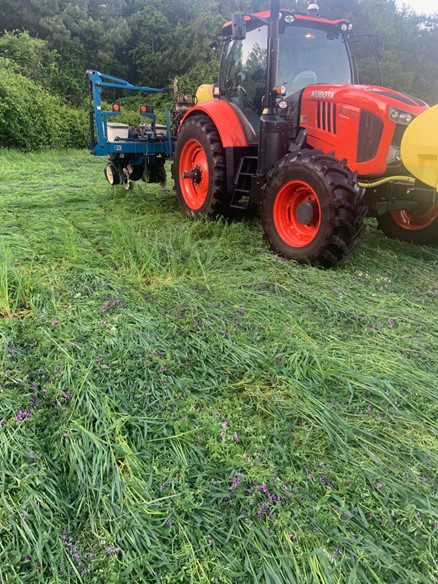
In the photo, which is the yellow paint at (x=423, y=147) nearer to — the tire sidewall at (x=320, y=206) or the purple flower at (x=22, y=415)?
the tire sidewall at (x=320, y=206)

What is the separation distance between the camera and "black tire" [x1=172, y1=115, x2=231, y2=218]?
4.64 meters

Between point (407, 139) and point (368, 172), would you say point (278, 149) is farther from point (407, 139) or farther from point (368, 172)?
point (407, 139)

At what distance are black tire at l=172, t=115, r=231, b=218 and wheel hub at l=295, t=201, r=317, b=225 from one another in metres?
1.16

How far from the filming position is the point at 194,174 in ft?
16.8

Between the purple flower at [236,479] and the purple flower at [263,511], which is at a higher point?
the purple flower at [236,479]

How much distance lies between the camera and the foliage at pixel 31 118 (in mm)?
11195

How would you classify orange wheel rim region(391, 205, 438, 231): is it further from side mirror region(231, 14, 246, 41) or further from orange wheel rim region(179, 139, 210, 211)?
side mirror region(231, 14, 246, 41)

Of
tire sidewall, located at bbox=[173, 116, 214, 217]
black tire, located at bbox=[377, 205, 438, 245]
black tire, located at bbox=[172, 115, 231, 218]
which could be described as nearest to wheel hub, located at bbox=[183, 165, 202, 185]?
black tire, located at bbox=[172, 115, 231, 218]

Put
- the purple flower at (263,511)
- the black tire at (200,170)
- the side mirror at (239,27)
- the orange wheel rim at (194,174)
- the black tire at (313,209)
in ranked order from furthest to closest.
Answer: the orange wheel rim at (194,174) < the black tire at (200,170) < the side mirror at (239,27) < the black tire at (313,209) < the purple flower at (263,511)

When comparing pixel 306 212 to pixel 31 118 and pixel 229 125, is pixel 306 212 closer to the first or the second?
pixel 229 125

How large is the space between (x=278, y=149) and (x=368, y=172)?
2.71 feet

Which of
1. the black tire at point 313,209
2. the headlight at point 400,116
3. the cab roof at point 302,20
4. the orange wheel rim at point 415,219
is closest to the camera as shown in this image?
the black tire at point 313,209

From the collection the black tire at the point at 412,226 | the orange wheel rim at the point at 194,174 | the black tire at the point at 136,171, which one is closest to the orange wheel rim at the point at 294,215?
the orange wheel rim at the point at 194,174

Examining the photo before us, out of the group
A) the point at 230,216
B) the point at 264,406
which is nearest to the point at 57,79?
the point at 230,216
